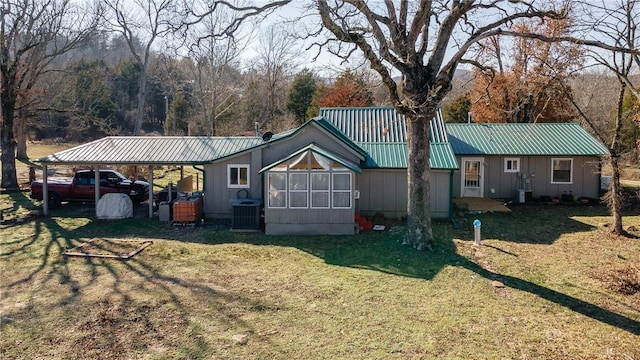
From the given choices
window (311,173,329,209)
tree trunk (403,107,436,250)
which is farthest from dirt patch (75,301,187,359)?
tree trunk (403,107,436,250)

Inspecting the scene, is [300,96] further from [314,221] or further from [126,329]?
[126,329]

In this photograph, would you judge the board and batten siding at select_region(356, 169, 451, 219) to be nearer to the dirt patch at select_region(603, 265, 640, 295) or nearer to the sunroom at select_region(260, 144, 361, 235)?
Answer: the sunroom at select_region(260, 144, 361, 235)

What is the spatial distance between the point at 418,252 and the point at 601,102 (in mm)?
35568

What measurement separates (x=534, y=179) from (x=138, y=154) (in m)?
16.9

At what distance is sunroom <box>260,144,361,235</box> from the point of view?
13.9 meters

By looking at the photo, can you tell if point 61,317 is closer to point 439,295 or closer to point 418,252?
point 439,295

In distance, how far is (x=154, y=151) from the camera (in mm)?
16828

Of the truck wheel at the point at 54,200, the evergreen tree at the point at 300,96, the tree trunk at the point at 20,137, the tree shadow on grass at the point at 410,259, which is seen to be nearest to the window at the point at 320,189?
the tree shadow on grass at the point at 410,259

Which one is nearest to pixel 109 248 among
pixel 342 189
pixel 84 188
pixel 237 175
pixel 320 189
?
pixel 237 175

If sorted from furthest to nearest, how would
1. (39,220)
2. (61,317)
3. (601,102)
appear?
(601,102) < (39,220) < (61,317)

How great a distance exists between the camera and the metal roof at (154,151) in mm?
15844

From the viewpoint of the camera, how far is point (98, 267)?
10.5 m

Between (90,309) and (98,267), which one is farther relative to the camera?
(98,267)

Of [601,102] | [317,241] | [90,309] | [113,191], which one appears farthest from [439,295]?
[601,102]
